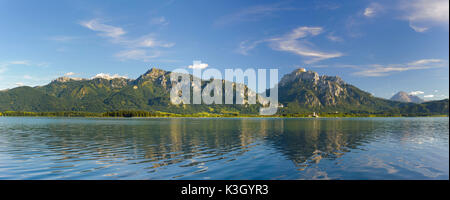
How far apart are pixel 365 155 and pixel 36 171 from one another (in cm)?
4799

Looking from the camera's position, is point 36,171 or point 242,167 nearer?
point 36,171

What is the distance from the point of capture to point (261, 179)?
86.5 feet

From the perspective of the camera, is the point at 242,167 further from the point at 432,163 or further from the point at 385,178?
the point at 432,163

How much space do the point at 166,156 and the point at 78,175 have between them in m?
14.1
